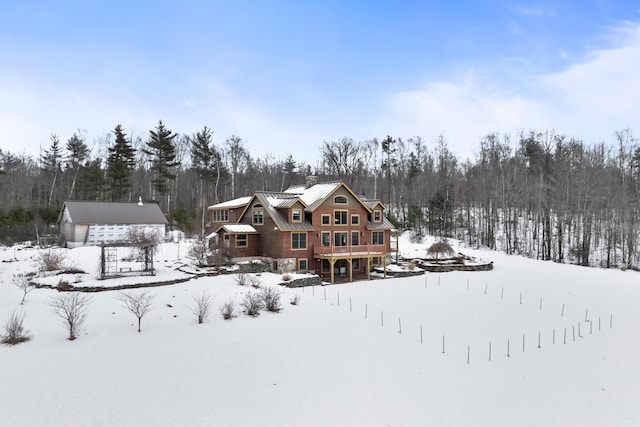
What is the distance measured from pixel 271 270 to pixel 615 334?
18911 millimetres

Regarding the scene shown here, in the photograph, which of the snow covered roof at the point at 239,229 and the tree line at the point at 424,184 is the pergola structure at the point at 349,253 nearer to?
the snow covered roof at the point at 239,229

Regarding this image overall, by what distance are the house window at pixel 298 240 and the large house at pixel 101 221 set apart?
49.7 ft

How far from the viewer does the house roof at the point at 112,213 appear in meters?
32.0

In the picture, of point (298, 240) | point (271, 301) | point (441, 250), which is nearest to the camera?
point (271, 301)

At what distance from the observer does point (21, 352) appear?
11.9 m

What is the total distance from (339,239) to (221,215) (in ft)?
→ 41.3

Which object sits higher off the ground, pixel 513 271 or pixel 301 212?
pixel 301 212

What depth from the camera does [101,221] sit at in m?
32.4

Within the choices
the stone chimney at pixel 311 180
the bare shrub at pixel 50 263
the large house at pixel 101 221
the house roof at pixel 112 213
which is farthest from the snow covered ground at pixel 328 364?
the stone chimney at pixel 311 180

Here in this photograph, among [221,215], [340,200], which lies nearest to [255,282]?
[340,200]

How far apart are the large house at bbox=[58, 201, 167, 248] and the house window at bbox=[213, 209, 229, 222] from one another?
4736mm

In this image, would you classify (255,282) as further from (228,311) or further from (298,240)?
(298,240)

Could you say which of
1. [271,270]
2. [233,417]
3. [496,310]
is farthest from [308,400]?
[271,270]

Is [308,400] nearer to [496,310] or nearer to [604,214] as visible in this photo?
[496,310]
